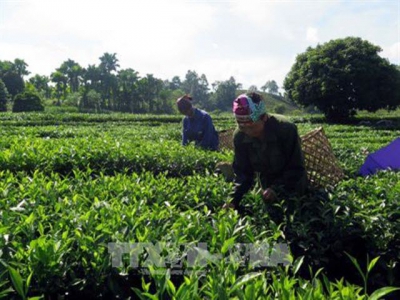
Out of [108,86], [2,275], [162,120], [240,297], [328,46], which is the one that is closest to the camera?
[240,297]

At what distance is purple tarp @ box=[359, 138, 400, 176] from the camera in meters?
4.75

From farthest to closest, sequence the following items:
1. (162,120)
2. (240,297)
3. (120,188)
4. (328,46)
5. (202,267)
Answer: (328,46)
(162,120)
(120,188)
(202,267)
(240,297)

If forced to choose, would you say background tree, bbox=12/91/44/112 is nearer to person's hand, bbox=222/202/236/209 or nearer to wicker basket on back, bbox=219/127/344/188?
wicker basket on back, bbox=219/127/344/188

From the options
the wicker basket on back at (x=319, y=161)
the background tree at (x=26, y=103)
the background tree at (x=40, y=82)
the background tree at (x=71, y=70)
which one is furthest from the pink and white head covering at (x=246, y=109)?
the background tree at (x=40, y=82)

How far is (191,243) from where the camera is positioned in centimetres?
204

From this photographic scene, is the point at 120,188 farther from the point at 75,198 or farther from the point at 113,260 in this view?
the point at 113,260

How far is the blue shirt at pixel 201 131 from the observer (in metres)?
6.23

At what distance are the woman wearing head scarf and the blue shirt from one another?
8.92ft

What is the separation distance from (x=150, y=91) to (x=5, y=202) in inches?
2322

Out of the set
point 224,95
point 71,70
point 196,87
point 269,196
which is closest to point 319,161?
point 269,196

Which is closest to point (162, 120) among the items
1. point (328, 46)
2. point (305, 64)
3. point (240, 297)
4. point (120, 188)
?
point (305, 64)

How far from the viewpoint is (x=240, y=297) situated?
5.17 feet

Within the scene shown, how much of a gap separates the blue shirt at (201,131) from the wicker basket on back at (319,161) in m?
2.33

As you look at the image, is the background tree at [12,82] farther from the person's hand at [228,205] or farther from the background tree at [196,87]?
the person's hand at [228,205]
